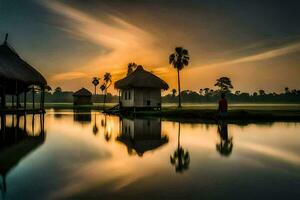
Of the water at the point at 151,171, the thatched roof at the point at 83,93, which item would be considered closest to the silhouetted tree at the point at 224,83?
the thatched roof at the point at 83,93

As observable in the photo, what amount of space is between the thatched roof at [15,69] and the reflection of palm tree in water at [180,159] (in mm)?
23705

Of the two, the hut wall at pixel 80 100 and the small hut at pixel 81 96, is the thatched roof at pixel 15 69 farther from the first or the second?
the hut wall at pixel 80 100

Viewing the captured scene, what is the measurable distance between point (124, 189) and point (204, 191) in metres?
1.64

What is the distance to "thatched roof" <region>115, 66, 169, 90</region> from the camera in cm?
4153

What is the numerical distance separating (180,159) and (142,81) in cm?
3300

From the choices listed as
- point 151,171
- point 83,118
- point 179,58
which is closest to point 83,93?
point 179,58

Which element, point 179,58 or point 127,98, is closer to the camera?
point 127,98

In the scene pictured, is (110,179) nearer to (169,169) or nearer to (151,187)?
(151,187)

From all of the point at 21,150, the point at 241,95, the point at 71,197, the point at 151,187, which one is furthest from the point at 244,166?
the point at 241,95

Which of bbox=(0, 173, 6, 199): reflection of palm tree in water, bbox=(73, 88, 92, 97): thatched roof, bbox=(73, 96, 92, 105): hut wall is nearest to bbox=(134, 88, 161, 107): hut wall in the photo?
bbox=(0, 173, 6, 199): reflection of palm tree in water

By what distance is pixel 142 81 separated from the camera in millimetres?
42062

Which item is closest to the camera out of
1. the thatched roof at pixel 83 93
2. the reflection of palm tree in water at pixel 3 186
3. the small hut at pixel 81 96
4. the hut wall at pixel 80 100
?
the reflection of palm tree in water at pixel 3 186

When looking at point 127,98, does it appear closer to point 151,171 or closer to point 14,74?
point 14,74

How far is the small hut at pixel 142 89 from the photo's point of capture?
42.0m
